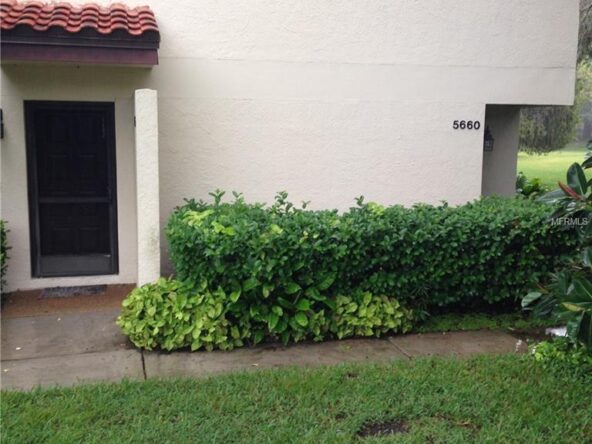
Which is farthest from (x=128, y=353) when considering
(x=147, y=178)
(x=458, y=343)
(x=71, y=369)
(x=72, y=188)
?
(x=458, y=343)

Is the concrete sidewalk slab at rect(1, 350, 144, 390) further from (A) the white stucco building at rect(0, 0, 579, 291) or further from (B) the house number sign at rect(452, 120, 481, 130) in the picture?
(B) the house number sign at rect(452, 120, 481, 130)

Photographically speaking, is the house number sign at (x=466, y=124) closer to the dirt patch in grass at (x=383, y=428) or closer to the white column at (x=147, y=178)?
the white column at (x=147, y=178)

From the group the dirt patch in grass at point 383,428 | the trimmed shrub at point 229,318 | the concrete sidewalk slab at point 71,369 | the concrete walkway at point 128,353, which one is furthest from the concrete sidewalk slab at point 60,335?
the dirt patch in grass at point 383,428

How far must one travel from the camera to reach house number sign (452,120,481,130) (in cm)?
848

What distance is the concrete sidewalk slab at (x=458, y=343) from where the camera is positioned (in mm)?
5648

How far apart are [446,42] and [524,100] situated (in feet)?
4.81

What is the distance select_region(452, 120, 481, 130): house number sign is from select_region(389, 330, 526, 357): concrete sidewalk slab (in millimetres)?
3300

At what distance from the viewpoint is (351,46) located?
8.05 metres

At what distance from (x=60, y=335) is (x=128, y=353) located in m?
0.91

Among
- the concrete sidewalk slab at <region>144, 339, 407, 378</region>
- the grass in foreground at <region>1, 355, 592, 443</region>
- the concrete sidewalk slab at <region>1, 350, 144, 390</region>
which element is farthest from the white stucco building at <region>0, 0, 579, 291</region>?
the grass in foreground at <region>1, 355, 592, 443</region>

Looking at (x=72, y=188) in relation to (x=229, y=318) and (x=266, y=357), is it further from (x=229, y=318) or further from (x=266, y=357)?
(x=266, y=357)

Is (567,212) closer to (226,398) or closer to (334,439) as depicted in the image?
(334,439)

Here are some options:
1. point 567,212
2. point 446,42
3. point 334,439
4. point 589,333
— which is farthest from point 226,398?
point 446,42

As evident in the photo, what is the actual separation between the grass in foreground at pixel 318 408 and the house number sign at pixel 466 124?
168 inches
